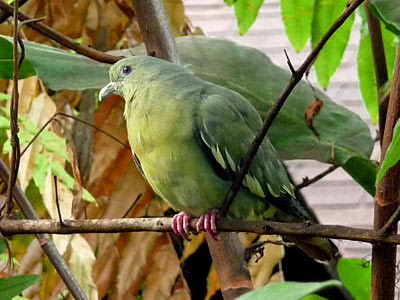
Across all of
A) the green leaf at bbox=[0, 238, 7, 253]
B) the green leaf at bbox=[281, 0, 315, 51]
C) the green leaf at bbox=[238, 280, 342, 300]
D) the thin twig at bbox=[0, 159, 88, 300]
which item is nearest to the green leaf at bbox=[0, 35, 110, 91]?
the thin twig at bbox=[0, 159, 88, 300]

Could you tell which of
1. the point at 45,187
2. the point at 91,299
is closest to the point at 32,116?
the point at 45,187

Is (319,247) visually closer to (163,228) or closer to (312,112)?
(312,112)

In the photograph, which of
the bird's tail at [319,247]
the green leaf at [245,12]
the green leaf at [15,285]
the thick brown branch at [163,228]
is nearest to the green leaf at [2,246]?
the thick brown branch at [163,228]

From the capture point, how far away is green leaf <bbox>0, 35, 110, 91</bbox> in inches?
55.2

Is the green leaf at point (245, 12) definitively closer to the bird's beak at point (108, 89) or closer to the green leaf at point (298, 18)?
the green leaf at point (298, 18)

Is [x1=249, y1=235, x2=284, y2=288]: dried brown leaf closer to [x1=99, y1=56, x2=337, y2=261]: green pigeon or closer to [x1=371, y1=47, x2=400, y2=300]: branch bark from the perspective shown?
[x1=99, y1=56, x2=337, y2=261]: green pigeon

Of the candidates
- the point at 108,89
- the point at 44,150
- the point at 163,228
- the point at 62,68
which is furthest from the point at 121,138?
the point at 163,228

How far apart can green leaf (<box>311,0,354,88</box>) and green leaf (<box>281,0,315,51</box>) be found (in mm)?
31

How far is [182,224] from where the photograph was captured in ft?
4.77

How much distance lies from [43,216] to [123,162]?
280 mm

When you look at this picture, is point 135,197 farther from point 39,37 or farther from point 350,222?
point 350,222

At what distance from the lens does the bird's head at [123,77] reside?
60.3 inches

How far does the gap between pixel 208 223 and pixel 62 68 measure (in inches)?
17.9

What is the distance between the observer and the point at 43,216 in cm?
202
